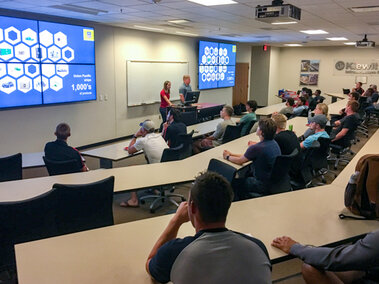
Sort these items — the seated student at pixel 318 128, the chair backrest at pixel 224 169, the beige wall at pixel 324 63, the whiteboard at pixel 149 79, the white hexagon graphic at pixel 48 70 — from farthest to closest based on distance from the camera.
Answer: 1. the beige wall at pixel 324 63
2. the whiteboard at pixel 149 79
3. the white hexagon graphic at pixel 48 70
4. the seated student at pixel 318 128
5. the chair backrest at pixel 224 169

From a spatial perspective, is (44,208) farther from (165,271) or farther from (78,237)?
(165,271)

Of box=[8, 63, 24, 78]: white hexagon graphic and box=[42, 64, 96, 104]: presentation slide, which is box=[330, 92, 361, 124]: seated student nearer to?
box=[42, 64, 96, 104]: presentation slide

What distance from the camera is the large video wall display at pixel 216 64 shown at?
1150 cm

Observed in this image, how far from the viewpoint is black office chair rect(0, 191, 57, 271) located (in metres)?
2.36

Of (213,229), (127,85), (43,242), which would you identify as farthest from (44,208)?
(127,85)

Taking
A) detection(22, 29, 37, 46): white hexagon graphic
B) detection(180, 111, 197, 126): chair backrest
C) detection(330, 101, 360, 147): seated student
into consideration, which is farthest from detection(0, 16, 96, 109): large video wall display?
detection(330, 101, 360, 147): seated student

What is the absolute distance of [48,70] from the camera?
651cm

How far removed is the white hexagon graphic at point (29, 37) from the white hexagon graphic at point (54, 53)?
0.32 m

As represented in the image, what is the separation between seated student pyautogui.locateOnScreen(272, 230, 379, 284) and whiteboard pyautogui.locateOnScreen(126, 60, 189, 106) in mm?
7291

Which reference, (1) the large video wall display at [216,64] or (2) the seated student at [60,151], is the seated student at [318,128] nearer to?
(2) the seated student at [60,151]

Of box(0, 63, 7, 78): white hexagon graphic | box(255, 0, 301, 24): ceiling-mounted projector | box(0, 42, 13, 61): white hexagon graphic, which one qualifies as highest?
box(255, 0, 301, 24): ceiling-mounted projector

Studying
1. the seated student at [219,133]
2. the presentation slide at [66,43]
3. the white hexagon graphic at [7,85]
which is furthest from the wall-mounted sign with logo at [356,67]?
the white hexagon graphic at [7,85]

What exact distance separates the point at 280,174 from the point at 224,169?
75 centimetres

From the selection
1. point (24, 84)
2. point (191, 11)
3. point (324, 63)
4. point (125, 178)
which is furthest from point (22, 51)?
point (324, 63)
